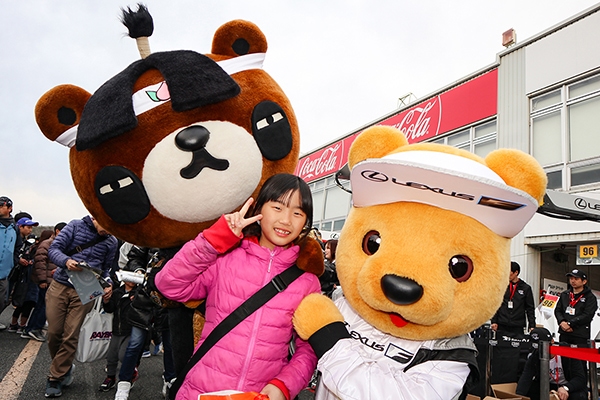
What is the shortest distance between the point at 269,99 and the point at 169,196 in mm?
715

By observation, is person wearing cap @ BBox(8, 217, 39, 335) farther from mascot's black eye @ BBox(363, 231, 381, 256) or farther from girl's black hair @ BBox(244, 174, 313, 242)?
mascot's black eye @ BBox(363, 231, 381, 256)

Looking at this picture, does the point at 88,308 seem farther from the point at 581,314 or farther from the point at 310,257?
the point at 581,314

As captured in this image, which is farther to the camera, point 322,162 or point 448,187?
point 322,162

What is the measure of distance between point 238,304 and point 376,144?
3.09ft

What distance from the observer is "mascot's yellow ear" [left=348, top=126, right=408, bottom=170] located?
1.88 meters

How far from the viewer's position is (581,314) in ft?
20.2

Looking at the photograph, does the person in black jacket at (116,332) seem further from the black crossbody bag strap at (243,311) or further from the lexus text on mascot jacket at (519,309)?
the lexus text on mascot jacket at (519,309)

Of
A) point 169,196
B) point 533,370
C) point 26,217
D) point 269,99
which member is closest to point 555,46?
point 533,370

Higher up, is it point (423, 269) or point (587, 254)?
point (587, 254)

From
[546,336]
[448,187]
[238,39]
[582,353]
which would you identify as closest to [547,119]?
[546,336]

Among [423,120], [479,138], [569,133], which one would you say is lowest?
[569,133]

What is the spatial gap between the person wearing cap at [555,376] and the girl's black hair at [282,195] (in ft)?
13.8

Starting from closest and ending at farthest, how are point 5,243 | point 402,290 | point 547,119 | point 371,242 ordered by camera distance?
point 402,290
point 371,242
point 5,243
point 547,119

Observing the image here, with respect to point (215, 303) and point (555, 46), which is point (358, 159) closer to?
point (215, 303)
